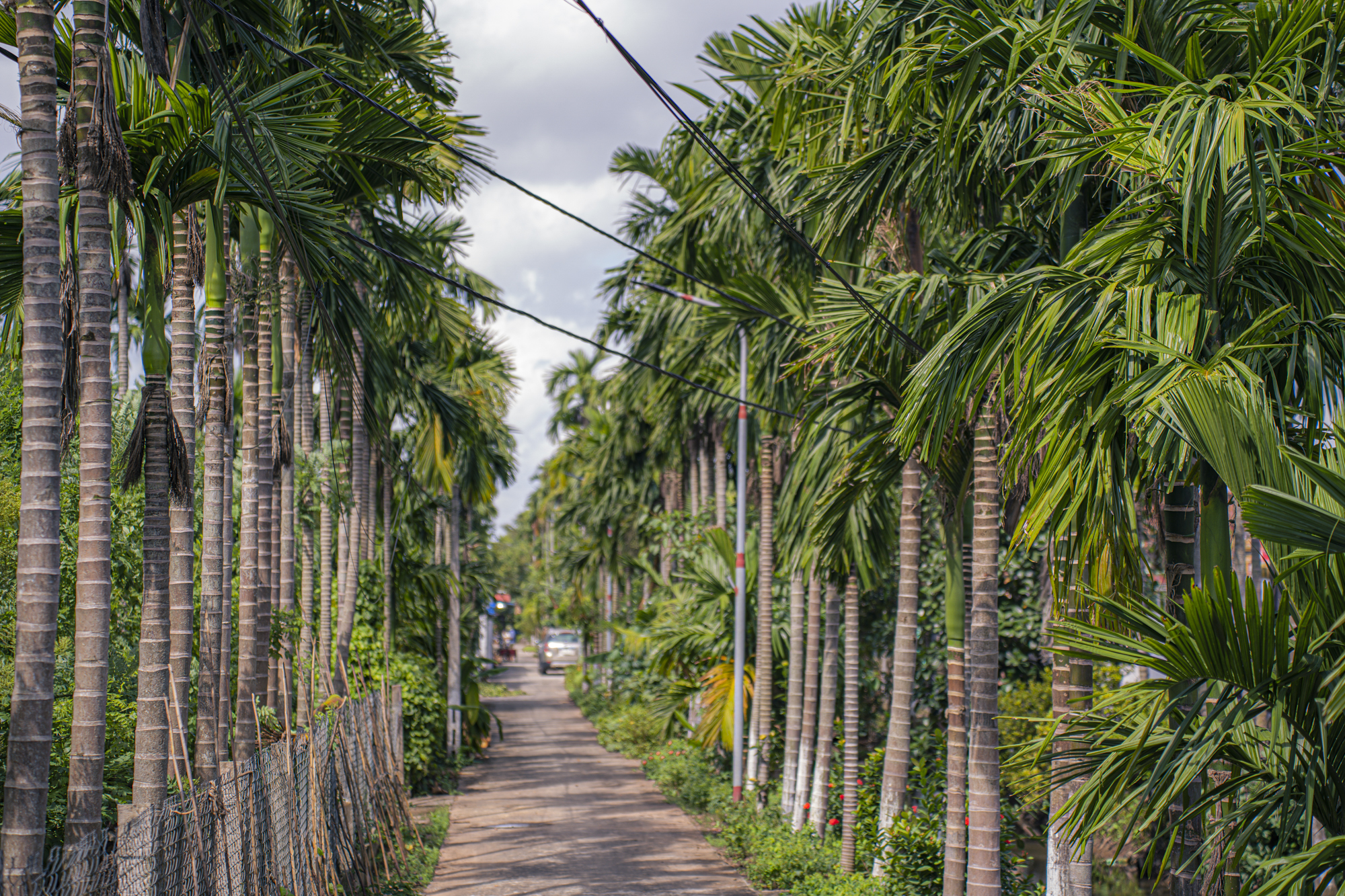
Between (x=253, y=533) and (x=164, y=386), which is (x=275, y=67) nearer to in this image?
(x=164, y=386)

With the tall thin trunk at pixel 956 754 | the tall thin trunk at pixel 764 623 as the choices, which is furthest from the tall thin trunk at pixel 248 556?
the tall thin trunk at pixel 764 623

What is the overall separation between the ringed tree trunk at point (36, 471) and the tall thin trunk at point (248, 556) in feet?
14.0

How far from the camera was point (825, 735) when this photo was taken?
42.9ft

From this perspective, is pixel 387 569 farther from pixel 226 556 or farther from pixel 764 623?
pixel 226 556

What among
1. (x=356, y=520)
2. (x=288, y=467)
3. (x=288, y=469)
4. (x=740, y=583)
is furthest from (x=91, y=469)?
(x=356, y=520)

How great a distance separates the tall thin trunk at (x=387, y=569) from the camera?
659 inches

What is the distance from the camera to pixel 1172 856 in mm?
7305

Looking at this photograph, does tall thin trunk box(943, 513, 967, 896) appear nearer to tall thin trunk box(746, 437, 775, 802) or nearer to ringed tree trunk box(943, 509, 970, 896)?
ringed tree trunk box(943, 509, 970, 896)

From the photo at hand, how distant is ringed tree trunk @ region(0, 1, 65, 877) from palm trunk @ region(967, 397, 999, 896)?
584cm

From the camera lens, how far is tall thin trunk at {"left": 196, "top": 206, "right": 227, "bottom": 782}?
741 centimetres

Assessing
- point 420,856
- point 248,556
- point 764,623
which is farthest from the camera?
point 764,623

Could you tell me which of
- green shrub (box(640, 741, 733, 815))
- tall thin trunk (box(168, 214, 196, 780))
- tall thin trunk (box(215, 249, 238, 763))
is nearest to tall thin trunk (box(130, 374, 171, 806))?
tall thin trunk (box(168, 214, 196, 780))

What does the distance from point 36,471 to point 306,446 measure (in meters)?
9.91

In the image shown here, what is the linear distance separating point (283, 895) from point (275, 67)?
6441mm
